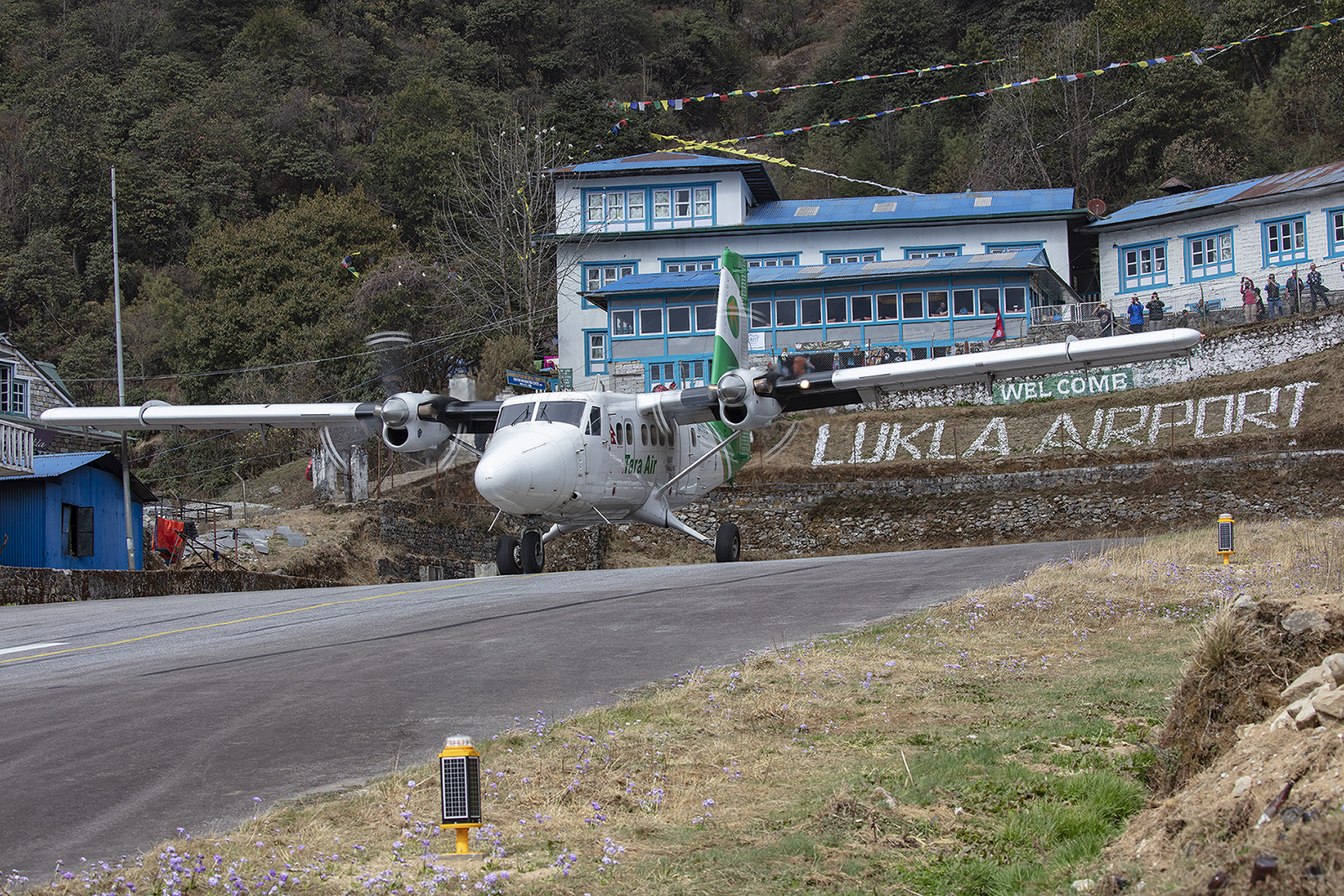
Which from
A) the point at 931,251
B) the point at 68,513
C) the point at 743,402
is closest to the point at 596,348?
the point at 931,251

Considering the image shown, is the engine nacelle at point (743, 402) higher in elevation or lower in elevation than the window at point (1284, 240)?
lower

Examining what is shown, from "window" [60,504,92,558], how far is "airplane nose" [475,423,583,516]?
477 inches

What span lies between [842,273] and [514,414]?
106 feet

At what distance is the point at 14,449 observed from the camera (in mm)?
27750

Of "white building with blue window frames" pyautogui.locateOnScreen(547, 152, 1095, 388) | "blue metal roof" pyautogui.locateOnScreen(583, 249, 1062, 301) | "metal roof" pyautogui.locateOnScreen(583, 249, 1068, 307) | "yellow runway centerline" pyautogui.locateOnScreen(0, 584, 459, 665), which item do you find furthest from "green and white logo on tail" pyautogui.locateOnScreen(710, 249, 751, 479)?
"metal roof" pyautogui.locateOnScreen(583, 249, 1068, 307)

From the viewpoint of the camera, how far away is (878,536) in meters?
38.2

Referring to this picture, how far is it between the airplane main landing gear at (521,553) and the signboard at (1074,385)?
25.9 m

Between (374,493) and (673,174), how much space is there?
29882 mm

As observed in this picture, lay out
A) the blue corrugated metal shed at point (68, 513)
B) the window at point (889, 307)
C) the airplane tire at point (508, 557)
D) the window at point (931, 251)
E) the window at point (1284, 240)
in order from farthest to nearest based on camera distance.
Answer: the window at point (931, 251)
the window at point (889, 307)
the window at point (1284, 240)
the blue corrugated metal shed at point (68, 513)
the airplane tire at point (508, 557)

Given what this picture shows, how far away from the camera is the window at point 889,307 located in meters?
52.7

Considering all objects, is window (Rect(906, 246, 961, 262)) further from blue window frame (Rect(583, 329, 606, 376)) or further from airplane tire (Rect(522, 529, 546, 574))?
airplane tire (Rect(522, 529, 546, 574))

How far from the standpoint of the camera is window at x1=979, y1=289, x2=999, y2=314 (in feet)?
169

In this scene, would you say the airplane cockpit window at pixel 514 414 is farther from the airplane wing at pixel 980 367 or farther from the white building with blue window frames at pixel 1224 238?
the white building with blue window frames at pixel 1224 238

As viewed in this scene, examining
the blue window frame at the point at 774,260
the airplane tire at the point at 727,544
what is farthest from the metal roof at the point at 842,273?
the airplane tire at the point at 727,544
